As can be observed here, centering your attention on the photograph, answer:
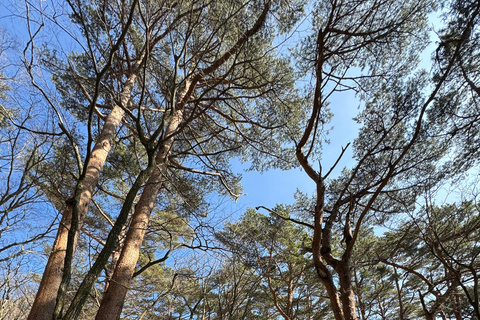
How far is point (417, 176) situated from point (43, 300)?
5.33m

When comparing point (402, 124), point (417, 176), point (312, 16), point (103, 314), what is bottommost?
point (103, 314)

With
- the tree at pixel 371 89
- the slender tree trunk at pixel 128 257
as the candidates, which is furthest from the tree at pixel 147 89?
the tree at pixel 371 89

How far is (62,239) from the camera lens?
2.89 meters

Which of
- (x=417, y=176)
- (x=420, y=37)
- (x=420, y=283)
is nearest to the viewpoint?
(x=420, y=37)

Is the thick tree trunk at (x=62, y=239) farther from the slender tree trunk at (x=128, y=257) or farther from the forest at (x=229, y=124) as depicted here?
the slender tree trunk at (x=128, y=257)

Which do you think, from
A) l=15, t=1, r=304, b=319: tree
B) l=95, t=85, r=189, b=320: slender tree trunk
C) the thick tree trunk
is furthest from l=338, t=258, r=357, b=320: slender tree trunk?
the thick tree trunk

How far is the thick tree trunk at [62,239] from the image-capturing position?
244 centimetres

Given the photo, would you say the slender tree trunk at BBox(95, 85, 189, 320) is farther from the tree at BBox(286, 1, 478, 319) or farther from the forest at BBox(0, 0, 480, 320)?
the tree at BBox(286, 1, 478, 319)

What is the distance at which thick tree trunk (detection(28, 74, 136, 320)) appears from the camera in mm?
2438

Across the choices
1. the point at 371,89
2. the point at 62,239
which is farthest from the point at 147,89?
the point at 371,89

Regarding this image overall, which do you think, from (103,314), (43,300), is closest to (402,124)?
(103,314)

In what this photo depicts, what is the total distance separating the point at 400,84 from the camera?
3676mm

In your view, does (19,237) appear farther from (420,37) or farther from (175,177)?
(420,37)

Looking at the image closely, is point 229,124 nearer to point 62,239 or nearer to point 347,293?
point 62,239
